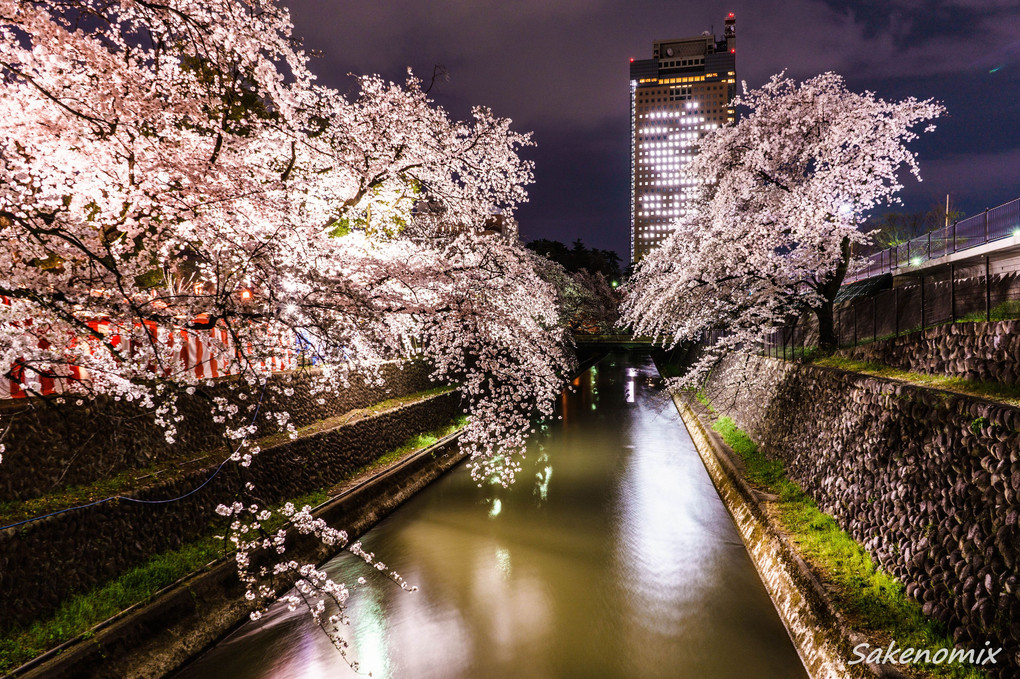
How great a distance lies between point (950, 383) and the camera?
263 inches

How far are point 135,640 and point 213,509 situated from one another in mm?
2389

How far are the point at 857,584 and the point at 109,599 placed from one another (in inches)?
332

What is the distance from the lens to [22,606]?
491 cm

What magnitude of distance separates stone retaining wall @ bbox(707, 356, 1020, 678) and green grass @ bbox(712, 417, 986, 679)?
5.6 inches

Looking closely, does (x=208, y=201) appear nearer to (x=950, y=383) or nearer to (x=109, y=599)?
(x=109, y=599)

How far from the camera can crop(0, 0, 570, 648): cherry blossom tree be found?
4629 mm

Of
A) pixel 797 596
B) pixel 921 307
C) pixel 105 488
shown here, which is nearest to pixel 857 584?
pixel 797 596

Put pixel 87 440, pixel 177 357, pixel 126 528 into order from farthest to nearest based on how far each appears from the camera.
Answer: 1. pixel 177 357
2. pixel 87 440
3. pixel 126 528

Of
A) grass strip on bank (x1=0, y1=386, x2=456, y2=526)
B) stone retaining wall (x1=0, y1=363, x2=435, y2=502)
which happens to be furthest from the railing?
stone retaining wall (x1=0, y1=363, x2=435, y2=502)

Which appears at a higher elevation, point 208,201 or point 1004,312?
point 208,201

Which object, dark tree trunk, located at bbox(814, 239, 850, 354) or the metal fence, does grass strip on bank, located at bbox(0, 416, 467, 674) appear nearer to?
the metal fence

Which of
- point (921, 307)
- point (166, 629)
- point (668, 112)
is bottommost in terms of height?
point (166, 629)

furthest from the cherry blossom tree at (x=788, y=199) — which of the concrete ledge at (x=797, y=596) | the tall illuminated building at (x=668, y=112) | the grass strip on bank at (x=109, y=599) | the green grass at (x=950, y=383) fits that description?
the tall illuminated building at (x=668, y=112)

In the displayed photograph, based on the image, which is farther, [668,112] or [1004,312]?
[668,112]
